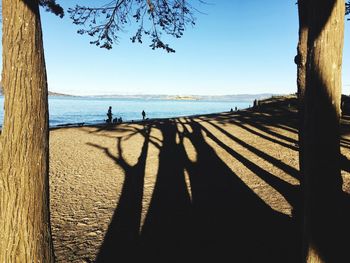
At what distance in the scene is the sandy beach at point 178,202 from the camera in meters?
3.91

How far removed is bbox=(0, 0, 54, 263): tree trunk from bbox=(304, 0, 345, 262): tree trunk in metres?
2.50

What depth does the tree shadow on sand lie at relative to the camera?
3779 mm

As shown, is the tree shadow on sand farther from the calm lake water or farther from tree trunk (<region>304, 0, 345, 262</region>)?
the calm lake water

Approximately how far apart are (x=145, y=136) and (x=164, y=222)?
949cm

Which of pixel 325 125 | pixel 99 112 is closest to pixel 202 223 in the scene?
pixel 325 125

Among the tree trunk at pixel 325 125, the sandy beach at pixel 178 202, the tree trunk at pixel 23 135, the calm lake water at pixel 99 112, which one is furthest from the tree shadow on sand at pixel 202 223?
the calm lake water at pixel 99 112

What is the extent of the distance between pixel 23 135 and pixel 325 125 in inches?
106

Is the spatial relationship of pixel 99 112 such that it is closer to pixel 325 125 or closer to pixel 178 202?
pixel 178 202

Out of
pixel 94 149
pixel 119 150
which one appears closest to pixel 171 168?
pixel 119 150

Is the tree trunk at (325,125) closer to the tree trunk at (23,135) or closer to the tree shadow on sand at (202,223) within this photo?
the tree shadow on sand at (202,223)

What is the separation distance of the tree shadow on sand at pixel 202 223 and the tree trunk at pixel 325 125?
50.6 inches

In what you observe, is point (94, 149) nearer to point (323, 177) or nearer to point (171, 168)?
point (171, 168)

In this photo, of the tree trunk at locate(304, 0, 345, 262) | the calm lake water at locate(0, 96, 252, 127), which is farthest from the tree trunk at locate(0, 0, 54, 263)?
the calm lake water at locate(0, 96, 252, 127)

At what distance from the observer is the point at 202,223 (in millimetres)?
4711
